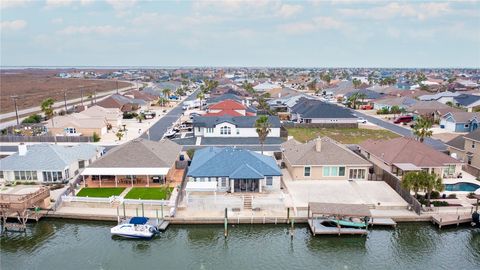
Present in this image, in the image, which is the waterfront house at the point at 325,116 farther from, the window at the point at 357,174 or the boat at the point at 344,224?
the boat at the point at 344,224

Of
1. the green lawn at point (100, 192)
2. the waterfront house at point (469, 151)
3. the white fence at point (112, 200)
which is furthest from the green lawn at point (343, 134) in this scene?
the white fence at point (112, 200)

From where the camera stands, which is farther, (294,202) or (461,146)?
(461,146)

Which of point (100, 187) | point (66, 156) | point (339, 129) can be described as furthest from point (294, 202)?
point (339, 129)

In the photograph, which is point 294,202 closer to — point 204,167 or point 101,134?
point 204,167

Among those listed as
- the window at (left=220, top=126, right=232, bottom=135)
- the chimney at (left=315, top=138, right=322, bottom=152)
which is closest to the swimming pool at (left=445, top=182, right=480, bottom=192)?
the chimney at (left=315, top=138, right=322, bottom=152)

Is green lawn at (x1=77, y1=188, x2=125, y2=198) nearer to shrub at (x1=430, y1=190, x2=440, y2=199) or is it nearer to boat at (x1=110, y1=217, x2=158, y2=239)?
boat at (x1=110, y1=217, x2=158, y2=239)
